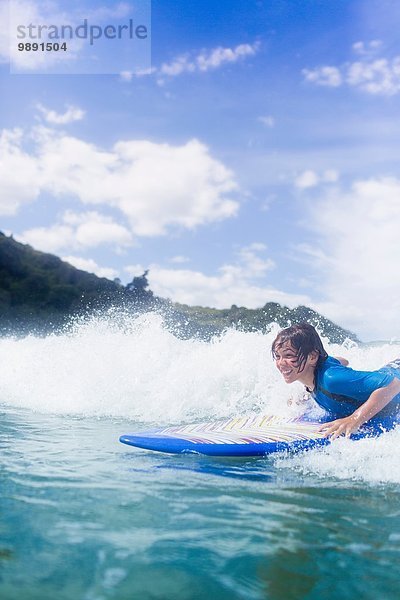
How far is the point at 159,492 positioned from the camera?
11.8 feet

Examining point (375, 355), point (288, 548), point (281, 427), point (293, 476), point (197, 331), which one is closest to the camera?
point (288, 548)

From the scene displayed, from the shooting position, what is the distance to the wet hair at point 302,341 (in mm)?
4887

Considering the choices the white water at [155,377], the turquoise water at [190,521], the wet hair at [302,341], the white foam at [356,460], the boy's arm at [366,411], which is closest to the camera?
Answer: the turquoise water at [190,521]

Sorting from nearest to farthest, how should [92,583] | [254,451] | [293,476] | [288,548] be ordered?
[92,583], [288,548], [293,476], [254,451]

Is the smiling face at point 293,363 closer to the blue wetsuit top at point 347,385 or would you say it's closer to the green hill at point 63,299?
the blue wetsuit top at point 347,385

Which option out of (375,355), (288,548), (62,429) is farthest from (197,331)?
(288,548)

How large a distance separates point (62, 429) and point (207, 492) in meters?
3.12

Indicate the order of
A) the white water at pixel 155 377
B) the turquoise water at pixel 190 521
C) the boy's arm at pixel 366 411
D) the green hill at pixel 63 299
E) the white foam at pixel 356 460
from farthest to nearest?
1. the green hill at pixel 63 299
2. the white water at pixel 155 377
3. the boy's arm at pixel 366 411
4. the white foam at pixel 356 460
5. the turquoise water at pixel 190 521

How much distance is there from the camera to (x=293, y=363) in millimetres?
4895

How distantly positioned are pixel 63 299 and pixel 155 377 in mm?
59362

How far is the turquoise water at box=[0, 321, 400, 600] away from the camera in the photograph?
2.42 metres

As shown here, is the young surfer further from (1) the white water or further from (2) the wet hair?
(1) the white water

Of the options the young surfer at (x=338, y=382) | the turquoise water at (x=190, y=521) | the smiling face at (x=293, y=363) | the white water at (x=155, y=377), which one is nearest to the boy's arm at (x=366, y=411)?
the young surfer at (x=338, y=382)

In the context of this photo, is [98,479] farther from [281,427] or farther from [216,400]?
[216,400]
